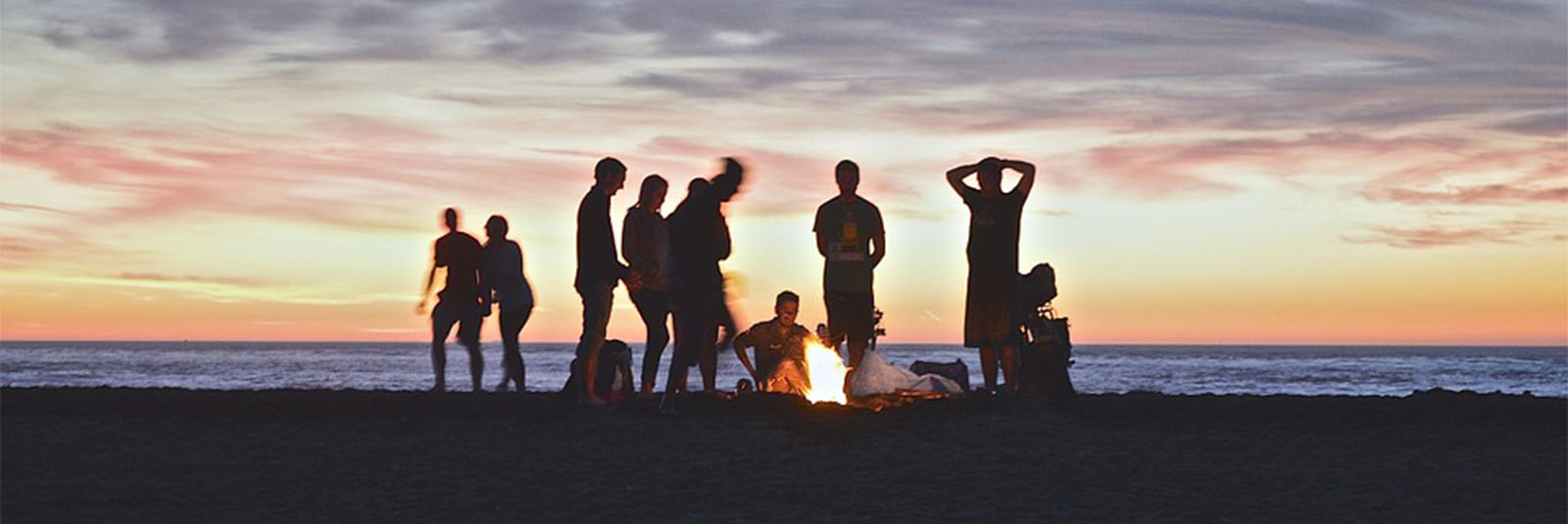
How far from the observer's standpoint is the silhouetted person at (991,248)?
514 inches

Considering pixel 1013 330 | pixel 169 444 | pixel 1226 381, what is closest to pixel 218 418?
pixel 169 444

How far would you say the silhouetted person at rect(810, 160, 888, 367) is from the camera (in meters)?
13.0

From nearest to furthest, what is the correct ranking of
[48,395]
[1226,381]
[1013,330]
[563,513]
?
1. [563,513]
2. [1013,330]
3. [48,395]
4. [1226,381]

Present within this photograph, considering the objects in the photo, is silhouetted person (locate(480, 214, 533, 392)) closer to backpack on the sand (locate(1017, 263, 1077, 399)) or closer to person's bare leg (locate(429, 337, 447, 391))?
person's bare leg (locate(429, 337, 447, 391))

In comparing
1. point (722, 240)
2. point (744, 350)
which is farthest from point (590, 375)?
point (744, 350)

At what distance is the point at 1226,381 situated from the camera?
53594 millimetres

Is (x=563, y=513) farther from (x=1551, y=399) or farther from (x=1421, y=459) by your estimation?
(x=1551, y=399)

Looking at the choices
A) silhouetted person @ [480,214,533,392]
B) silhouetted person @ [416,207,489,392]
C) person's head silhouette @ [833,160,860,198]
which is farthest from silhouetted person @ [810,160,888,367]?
silhouetted person @ [416,207,489,392]

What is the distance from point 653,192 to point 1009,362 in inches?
126

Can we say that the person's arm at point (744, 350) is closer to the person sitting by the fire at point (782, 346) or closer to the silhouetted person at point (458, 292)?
the person sitting by the fire at point (782, 346)

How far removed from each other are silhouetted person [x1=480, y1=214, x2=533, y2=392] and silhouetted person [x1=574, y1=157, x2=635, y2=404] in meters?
2.06

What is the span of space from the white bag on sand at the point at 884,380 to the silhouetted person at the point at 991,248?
0.93 metres

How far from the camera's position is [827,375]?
13.7 meters

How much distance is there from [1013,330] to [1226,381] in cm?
4218
